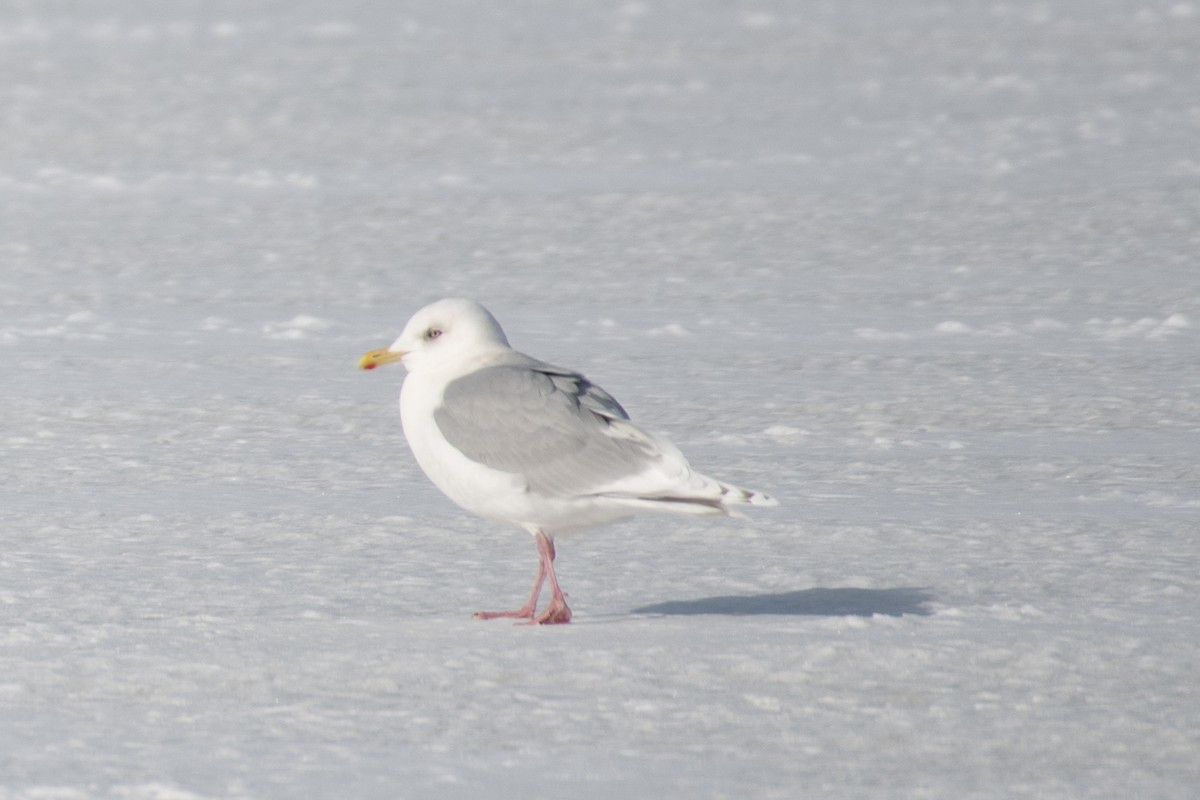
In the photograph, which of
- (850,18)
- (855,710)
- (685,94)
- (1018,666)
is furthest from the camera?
(850,18)

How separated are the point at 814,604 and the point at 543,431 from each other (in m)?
0.63

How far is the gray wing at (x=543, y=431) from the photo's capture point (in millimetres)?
3504

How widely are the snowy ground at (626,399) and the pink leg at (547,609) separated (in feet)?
0.20

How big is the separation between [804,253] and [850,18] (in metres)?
5.24

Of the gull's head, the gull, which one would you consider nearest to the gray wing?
the gull

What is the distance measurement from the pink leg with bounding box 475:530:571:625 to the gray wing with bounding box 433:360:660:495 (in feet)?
0.54

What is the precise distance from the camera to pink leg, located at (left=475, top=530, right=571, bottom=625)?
3.52m

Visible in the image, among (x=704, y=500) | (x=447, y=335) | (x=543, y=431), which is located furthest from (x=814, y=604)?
(x=447, y=335)

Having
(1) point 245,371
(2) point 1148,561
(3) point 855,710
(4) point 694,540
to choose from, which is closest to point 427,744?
(3) point 855,710

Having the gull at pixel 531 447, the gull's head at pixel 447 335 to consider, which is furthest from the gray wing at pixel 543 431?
the gull's head at pixel 447 335

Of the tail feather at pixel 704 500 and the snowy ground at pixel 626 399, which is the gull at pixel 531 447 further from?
the snowy ground at pixel 626 399

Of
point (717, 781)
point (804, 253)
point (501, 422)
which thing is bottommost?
point (717, 781)

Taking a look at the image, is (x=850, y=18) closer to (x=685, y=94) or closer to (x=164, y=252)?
(x=685, y=94)

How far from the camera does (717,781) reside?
2697 millimetres
